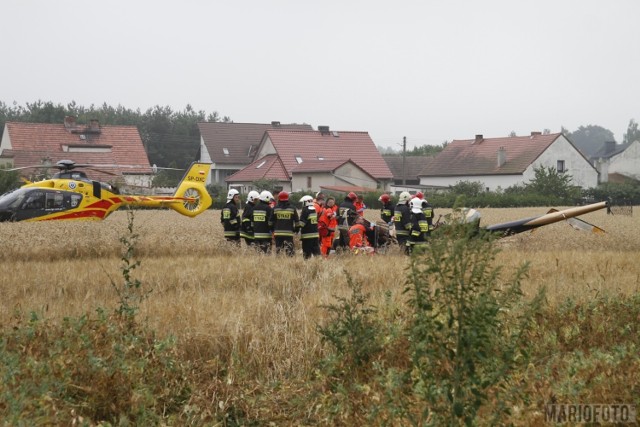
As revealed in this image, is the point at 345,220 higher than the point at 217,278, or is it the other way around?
the point at 345,220

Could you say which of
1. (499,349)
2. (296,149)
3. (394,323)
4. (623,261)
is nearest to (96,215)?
(623,261)

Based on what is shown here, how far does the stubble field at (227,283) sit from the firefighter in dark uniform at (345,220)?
2.77 m

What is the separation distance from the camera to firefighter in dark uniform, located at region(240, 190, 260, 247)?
20078 mm

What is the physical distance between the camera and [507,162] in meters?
77.9

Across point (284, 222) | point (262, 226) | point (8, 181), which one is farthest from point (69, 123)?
point (284, 222)

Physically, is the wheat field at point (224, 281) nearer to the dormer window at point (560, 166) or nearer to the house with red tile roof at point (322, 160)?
the house with red tile roof at point (322, 160)

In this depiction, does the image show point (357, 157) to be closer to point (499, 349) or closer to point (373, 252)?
point (373, 252)

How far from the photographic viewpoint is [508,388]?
25.9ft

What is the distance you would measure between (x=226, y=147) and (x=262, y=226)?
68604mm

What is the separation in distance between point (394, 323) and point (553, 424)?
3247mm

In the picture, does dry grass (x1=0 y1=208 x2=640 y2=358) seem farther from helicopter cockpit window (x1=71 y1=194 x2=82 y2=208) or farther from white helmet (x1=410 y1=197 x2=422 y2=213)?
helicopter cockpit window (x1=71 y1=194 x2=82 y2=208)

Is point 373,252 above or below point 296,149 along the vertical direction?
below

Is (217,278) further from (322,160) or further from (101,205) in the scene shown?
(322,160)

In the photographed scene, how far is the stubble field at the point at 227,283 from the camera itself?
9.85m
